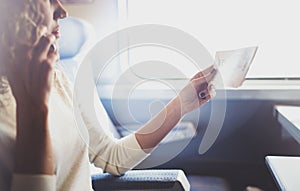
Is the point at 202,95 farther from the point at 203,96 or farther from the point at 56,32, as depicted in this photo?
the point at 56,32

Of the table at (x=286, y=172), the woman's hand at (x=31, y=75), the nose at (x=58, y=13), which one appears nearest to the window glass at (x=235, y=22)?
the table at (x=286, y=172)

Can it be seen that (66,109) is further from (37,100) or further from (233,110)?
(233,110)

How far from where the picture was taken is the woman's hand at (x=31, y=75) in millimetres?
484

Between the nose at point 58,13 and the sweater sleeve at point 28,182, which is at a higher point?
the nose at point 58,13

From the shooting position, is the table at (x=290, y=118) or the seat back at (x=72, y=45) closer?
the seat back at (x=72, y=45)

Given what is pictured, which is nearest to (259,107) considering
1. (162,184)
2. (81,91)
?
(162,184)

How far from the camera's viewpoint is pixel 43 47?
519 millimetres

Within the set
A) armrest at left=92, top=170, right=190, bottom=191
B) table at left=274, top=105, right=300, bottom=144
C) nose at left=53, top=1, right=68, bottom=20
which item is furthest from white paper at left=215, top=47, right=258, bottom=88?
nose at left=53, top=1, right=68, bottom=20

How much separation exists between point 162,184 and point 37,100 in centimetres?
42

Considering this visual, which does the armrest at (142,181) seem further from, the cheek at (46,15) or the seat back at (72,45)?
the cheek at (46,15)

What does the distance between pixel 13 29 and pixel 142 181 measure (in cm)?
50

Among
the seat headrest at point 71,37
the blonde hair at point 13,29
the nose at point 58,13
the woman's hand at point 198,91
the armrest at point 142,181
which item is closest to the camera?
the blonde hair at point 13,29

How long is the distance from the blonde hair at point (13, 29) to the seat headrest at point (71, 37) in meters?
0.15

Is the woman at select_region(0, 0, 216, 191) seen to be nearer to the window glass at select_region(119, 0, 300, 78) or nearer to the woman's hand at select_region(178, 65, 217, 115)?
the woman's hand at select_region(178, 65, 217, 115)
